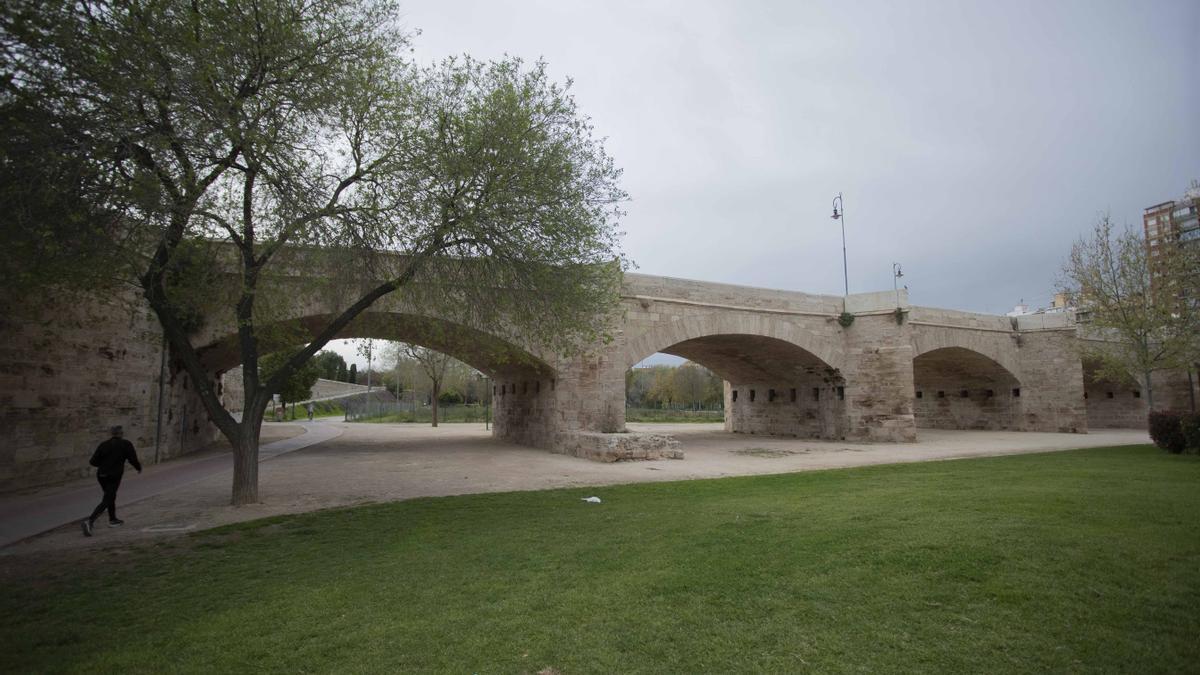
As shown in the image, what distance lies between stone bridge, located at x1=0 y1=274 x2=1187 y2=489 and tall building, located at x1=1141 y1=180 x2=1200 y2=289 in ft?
17.1

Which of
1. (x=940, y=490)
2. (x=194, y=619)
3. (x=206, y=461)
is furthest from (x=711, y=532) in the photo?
(x=206, y=461)

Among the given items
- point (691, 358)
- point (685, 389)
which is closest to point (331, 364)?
point (685, 389)

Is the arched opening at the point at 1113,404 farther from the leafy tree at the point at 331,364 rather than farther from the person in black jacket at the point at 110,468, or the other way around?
the leafy tree at the point at 331,364

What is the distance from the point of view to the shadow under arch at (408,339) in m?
10.2

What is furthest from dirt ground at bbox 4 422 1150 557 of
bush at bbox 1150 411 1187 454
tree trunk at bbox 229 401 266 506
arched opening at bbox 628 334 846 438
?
bush at bbox 1150 411 1187 454

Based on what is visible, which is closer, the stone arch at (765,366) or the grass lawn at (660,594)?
the grass lawn at (660,594)

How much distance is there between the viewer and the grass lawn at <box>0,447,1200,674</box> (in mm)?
3521

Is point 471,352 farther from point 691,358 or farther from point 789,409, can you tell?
point 789,409

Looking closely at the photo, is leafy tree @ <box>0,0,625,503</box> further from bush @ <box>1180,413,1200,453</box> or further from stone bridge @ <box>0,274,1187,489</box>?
bush @ <box>1180,413,1200,453</box>

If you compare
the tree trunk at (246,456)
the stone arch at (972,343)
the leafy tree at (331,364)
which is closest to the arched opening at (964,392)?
the stone arch at (972,343)

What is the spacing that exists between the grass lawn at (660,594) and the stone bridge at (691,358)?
16.1 ft

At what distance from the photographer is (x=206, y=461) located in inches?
578

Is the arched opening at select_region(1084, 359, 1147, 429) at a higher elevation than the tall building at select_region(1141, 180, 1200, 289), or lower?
lower

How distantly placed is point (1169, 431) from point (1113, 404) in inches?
858
